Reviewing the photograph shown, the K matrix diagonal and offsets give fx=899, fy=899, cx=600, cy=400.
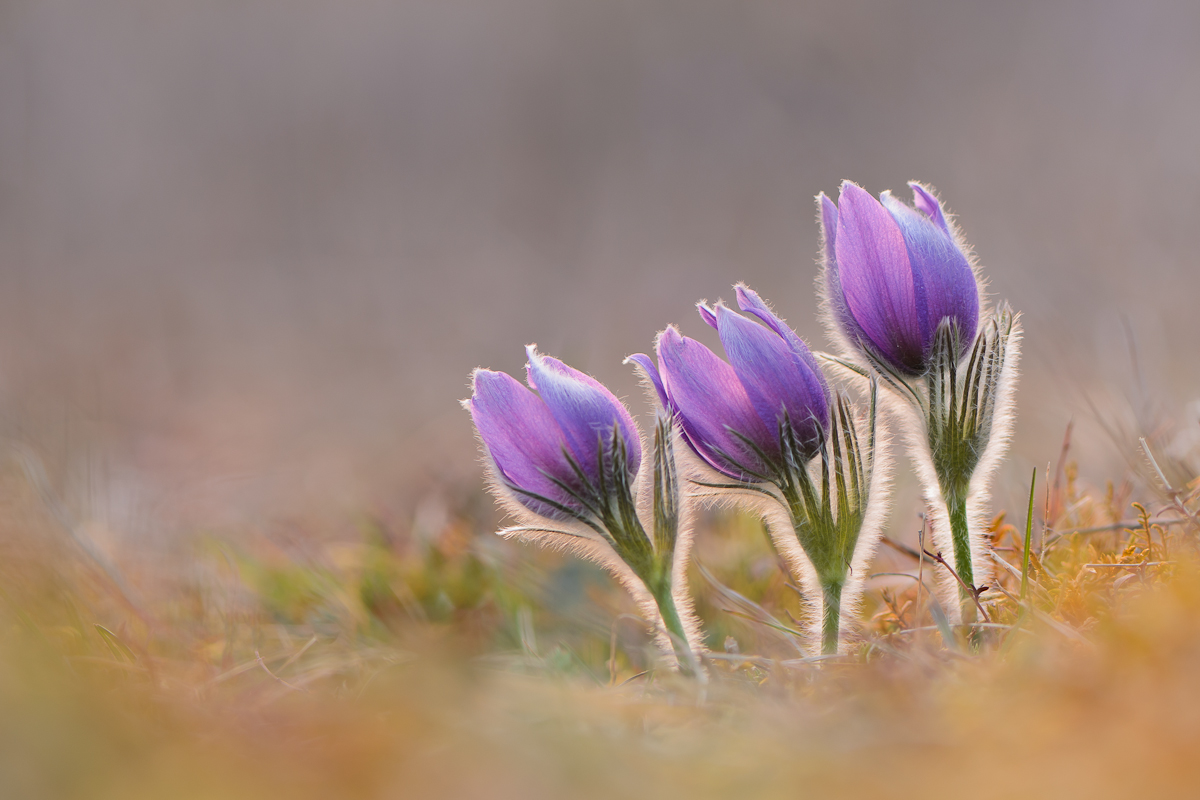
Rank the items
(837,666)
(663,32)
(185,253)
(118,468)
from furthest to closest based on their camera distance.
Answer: (663,32) → (185,253) → (118,468) → (837,666)

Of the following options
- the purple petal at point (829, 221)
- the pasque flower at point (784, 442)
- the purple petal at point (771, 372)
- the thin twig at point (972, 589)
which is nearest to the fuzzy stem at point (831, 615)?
the pasque flower at point (784, 442)

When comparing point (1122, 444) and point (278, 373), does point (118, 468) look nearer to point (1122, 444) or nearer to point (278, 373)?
point (278, 373)

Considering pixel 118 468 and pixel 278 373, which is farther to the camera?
pixel 278 373

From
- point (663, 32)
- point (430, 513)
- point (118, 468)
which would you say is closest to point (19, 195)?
point (118, 468)

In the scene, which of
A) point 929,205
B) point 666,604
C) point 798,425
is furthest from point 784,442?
point 929,205

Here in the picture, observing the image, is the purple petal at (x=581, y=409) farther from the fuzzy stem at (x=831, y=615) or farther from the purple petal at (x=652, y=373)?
the fuzzy stem at (x=831, y=615)

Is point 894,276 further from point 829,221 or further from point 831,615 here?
point 831,615
